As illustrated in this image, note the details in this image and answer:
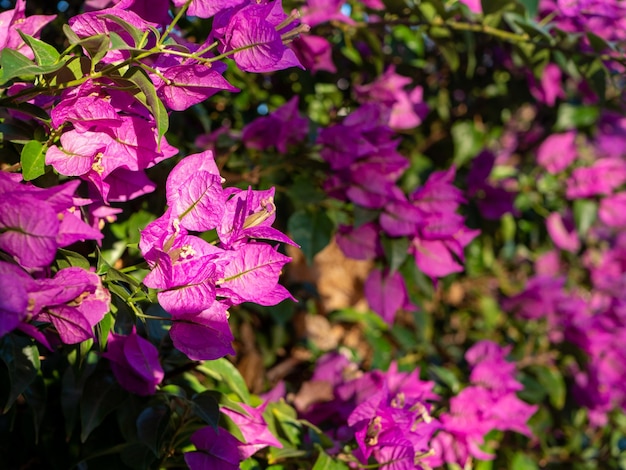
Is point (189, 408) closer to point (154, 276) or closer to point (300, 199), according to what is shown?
point (154, 276)

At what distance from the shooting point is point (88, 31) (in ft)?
1.94

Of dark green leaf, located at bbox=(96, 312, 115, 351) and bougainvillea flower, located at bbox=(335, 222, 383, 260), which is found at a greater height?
dark green leaf, located at bbox=(96, 312, 115, 351)

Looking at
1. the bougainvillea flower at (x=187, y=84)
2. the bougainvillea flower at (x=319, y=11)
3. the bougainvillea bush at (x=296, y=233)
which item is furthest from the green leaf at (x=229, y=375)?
the bougainvillea flower at (x=319, y=11)

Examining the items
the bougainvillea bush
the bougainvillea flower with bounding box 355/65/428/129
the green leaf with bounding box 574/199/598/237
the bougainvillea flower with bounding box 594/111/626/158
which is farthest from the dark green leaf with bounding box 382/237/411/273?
the bougainvillea flower with bounding box 594/111/626/158

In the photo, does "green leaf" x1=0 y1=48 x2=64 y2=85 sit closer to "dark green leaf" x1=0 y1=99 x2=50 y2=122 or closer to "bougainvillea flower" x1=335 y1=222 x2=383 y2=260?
"dark green leaf" x1=0 y1=99 x2=50 y2=122

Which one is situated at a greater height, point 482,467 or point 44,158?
point 44,158

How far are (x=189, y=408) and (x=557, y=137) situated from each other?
3.65ft

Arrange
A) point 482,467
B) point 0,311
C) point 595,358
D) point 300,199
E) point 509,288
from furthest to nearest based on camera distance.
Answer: point 509,288 < point 595,358 < point 482,467 < point 300,199 < point 0,311

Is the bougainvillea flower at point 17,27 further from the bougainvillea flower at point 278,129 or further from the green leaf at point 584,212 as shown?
the green leaf at point 584,212

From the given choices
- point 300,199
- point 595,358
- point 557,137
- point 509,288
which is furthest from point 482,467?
point 509,288

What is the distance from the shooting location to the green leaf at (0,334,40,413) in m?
0.57

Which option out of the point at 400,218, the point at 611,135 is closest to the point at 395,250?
the point at 400,218

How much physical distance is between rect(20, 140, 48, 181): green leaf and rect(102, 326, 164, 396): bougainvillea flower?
17 cm

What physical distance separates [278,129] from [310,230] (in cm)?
14
